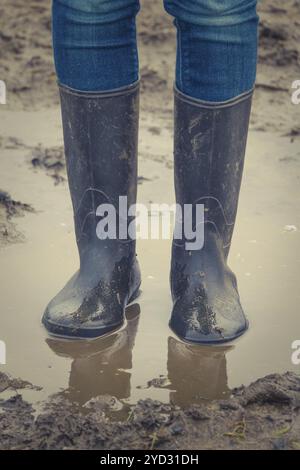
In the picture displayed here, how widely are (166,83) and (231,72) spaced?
1793 millimetres

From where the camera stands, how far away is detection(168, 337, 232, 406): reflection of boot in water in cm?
180

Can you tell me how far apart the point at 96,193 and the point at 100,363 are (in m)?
0.37

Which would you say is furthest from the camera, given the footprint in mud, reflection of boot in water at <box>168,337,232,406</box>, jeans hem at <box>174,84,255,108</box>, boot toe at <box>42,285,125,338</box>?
the footprint in mud

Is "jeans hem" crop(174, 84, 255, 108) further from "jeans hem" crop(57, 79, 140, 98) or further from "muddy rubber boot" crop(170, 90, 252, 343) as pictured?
"jeans hem" crop(57, 79, 140, 98)

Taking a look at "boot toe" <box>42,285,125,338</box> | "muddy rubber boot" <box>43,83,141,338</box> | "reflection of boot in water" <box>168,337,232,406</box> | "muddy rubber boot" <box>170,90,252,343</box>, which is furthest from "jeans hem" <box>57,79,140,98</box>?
"reflection of boot in water" <box>168,337,232,406</box>

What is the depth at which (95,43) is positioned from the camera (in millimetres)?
1923

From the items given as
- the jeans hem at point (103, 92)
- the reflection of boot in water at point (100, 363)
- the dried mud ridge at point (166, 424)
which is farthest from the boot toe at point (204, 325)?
the jeans hem at point (103, 92)

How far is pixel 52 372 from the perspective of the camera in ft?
6.24

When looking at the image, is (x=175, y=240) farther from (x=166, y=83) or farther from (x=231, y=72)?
(x=166, y=83)

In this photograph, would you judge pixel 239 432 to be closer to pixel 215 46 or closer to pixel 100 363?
pixel 100 363

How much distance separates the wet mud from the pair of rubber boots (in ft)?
0.18

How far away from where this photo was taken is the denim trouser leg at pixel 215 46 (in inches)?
71.7

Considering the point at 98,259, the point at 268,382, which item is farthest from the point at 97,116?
the point at 268,382

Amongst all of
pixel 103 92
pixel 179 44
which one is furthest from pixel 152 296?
pixel 179 44
